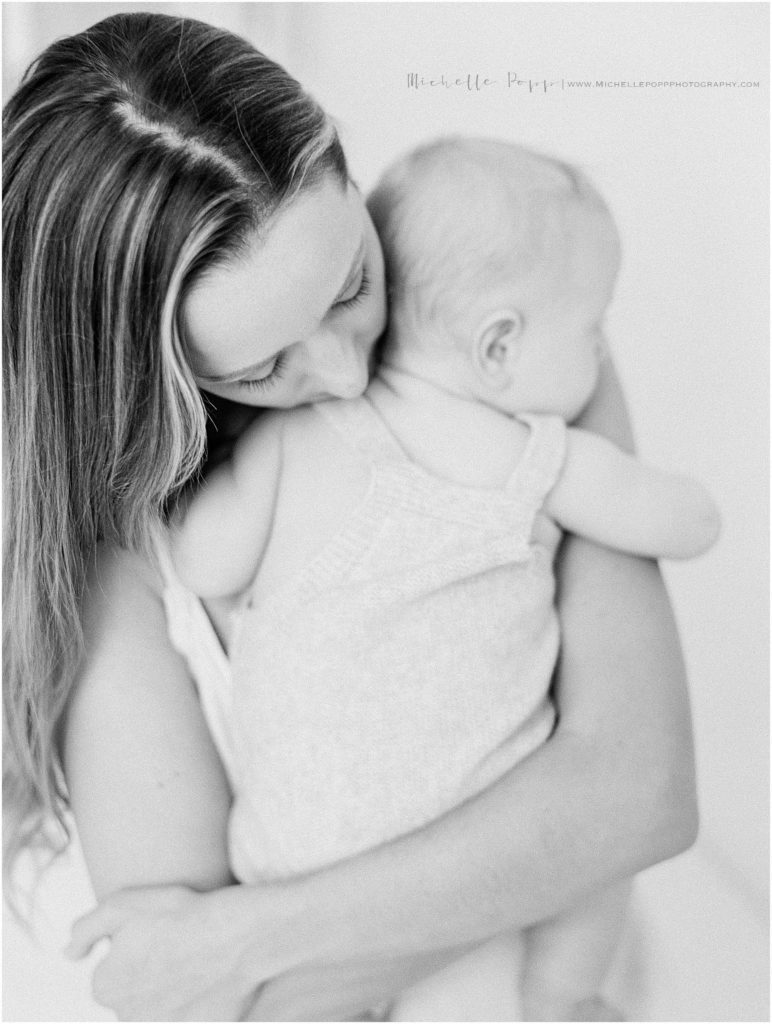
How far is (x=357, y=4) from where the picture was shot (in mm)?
1135

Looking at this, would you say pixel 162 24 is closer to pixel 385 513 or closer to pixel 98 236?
pixel 98 236

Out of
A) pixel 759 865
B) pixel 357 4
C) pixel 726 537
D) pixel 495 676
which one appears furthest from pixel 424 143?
pixel 759 865

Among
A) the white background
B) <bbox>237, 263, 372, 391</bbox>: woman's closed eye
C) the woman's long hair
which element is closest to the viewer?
the woman's long hair

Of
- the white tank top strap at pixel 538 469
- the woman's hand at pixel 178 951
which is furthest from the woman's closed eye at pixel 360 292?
the woman's hand at pixel 178 951

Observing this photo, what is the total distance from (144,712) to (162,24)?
0.59m

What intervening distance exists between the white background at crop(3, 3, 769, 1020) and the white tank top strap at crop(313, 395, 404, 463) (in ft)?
0.87

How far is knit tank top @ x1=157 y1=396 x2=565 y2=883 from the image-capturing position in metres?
0.94

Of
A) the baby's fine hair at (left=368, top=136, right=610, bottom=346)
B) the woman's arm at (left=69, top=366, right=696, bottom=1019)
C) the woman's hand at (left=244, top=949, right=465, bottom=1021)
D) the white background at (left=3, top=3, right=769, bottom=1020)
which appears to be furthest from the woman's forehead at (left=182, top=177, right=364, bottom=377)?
the woman's hand at (left=244, top=949, right=465, bottom=1021)

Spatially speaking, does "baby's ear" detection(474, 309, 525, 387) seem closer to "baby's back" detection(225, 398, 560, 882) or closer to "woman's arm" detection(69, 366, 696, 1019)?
"baby's back" detection(225, 398, 560, 882)

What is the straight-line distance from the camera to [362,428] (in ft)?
3.19

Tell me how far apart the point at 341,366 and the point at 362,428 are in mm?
80

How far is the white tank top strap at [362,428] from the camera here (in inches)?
38.0

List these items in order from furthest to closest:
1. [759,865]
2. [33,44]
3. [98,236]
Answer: [759,865], [33,44], [98,236]

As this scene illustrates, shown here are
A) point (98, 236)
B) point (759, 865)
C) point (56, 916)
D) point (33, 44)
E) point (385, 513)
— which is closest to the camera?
point (98, 236)
